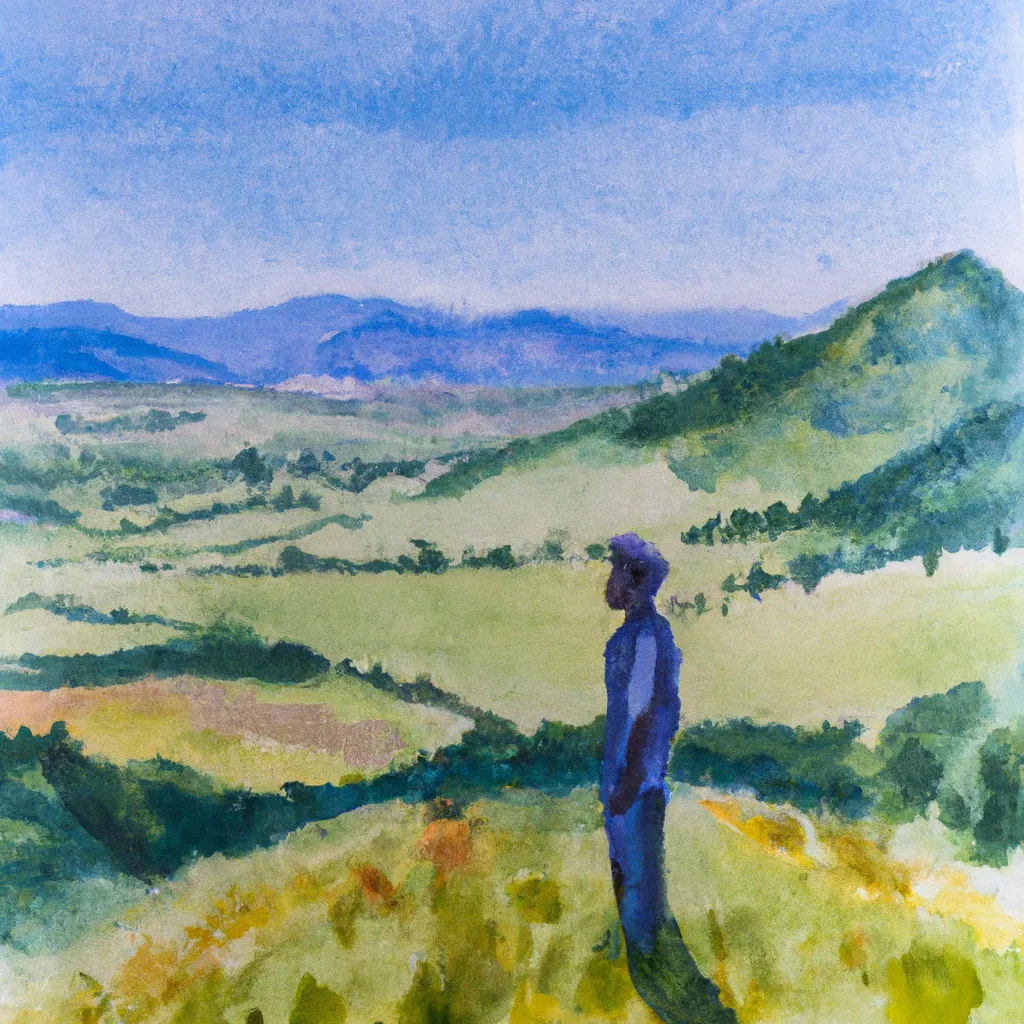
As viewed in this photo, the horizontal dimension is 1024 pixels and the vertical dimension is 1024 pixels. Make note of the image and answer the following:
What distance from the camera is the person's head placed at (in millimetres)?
2383

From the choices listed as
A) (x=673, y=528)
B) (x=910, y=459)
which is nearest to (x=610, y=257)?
(x=673, y=528)

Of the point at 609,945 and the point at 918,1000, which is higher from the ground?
the point at 609,945

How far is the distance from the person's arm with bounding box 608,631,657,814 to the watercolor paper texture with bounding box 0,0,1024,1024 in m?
0.15

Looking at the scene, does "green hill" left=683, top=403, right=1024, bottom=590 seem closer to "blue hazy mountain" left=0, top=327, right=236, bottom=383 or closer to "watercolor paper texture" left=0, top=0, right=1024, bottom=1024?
"watercolor paper texture" left=0, top=0, right=1024, bottom=1024

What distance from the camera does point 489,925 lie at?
2426mm

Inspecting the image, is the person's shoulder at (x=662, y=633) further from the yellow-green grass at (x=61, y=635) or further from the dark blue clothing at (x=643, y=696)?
the yellow-green grass at (x=61, y=635)

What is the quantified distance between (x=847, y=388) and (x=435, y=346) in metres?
1.18

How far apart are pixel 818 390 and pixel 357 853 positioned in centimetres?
183

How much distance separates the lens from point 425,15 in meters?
2.50

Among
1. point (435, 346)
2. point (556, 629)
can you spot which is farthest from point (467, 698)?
point (435, 346)

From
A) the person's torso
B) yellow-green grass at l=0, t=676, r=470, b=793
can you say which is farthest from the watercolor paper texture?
the person's torso

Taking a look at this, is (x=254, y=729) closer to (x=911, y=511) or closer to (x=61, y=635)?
(x=61, y=635)

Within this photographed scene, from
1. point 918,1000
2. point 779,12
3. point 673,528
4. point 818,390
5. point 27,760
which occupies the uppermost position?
point 779,12

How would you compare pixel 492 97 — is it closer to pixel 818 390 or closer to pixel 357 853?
pixel 818 390
